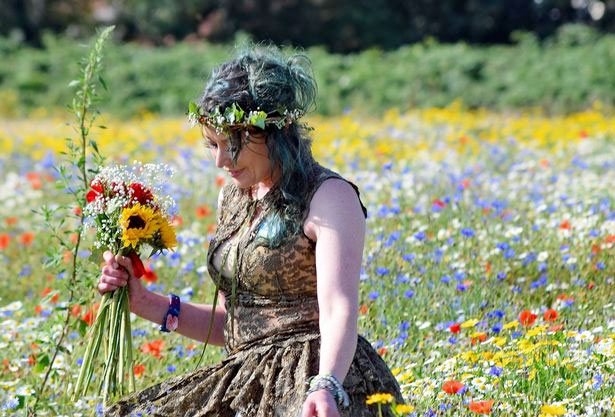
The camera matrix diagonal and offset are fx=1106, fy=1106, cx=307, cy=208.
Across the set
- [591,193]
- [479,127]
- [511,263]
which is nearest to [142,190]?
[511,263]

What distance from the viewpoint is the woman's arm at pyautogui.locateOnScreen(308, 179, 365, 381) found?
2.60m

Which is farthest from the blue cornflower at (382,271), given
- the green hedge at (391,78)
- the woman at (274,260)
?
the green hedge at (391,78)

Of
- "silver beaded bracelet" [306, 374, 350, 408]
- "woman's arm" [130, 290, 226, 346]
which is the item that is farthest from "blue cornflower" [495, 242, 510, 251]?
"silver beaded bracelet" [306, 374, 350, 408]

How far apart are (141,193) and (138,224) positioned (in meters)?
0.10

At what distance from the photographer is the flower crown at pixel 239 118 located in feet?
9.11

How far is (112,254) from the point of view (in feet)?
10.0

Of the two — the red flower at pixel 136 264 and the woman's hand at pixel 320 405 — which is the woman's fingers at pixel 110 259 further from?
the woman's hand at pixel 320 405

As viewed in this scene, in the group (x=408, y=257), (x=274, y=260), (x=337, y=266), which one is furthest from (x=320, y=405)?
(x=408, y=257)

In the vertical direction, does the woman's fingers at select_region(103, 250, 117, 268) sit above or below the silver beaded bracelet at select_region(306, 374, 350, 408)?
above

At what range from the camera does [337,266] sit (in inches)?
106

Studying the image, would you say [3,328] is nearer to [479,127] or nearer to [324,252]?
[324,252]

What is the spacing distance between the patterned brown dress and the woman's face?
8cm

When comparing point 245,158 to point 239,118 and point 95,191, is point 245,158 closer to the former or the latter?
point 239,118

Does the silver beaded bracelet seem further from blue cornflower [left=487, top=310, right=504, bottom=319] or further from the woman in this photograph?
blue cornflower [left=487, top=310, right=504, bottom=319]
